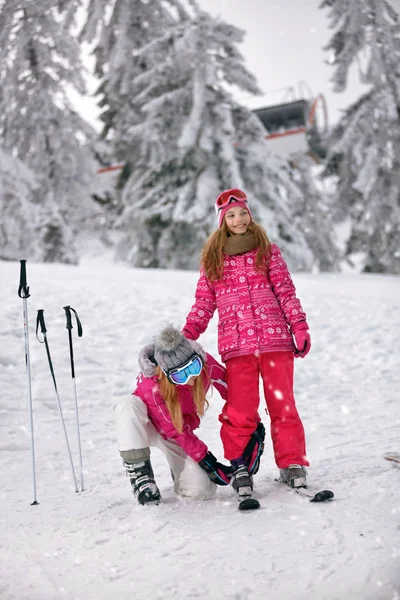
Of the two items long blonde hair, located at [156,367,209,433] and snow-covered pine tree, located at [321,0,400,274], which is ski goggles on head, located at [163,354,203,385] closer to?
long blonde hair, located at [156,367,209,433]

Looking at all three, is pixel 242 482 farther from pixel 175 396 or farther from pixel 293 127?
pixel 293 127

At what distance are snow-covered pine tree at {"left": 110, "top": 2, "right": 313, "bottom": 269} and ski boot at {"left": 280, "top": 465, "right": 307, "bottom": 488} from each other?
29.7 ft

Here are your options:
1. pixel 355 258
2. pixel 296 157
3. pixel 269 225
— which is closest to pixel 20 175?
pixel 269 225

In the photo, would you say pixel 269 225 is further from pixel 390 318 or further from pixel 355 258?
pixel 355 258

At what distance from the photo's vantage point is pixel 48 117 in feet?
50.3

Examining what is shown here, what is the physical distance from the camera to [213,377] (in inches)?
134

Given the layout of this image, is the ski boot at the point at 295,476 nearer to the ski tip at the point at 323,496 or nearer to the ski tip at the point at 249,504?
the ski tip at the point at 323,496

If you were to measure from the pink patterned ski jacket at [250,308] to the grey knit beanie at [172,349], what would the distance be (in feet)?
0.79

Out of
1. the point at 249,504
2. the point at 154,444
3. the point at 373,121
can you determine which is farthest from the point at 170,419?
the point at 373,121

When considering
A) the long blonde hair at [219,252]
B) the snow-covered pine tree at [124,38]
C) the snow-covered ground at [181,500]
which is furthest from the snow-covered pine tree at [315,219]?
the long blonde hair at [219,252]

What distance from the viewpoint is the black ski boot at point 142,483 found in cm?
313

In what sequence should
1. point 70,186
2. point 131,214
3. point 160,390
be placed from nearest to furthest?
point 160,390
point 131,214
point 70,186

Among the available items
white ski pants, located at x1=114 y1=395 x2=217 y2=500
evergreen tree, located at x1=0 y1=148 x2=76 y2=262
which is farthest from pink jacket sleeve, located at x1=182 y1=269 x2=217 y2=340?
evergreen tree, located at x1=0 y1=148 x2=76 y2=262

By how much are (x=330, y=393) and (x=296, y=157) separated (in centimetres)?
1263
